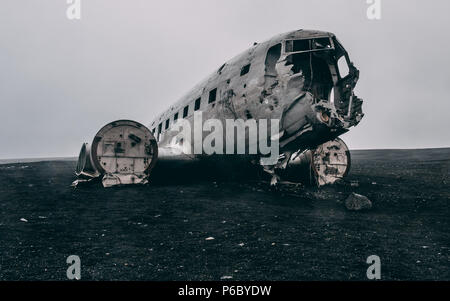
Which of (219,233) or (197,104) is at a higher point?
(197,104)

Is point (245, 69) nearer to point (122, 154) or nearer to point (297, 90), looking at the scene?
point (297, 90)

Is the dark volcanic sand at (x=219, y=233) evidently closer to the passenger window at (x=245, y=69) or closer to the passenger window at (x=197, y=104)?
the passenger window at (x=197, y=104)

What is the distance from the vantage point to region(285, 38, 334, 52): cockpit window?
8.86 m

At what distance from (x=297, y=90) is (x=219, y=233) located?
14.5 ft

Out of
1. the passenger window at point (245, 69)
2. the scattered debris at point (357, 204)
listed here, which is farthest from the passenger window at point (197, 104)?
the scattered debris at point (357, 204)

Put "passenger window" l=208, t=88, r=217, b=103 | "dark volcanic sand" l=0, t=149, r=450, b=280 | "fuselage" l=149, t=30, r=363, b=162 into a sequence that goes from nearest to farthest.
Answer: "dark volcanic sand" l=0, t=149, r=450, b=280 < "fuselage" l=149, t=30, r=363, b=162 < "passenger window" l=208, t=88, r=217, b=103

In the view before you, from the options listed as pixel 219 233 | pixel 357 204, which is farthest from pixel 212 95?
pixel 219 233

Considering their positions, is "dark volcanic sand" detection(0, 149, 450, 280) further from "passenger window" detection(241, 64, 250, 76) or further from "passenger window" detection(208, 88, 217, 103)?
"passenger window" detection(241, 64, 250, 76)

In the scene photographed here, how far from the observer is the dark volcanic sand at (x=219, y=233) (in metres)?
4.64

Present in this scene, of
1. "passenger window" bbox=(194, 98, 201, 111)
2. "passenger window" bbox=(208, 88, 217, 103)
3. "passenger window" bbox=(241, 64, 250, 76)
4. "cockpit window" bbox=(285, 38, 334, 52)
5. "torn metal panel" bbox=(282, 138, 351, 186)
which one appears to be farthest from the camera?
"passenger window" bbox=(194, 98, 201, 111)

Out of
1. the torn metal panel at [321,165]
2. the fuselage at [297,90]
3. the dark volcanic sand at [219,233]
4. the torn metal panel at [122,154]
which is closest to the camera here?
the dark volcanic sand at [219,233]

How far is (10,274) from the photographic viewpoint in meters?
4.36

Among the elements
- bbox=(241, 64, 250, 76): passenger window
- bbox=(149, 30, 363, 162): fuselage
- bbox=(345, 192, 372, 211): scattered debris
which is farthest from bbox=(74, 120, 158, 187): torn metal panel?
bbox=(345, 192, 372, 211): scattered debris

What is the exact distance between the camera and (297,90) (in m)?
8.40
